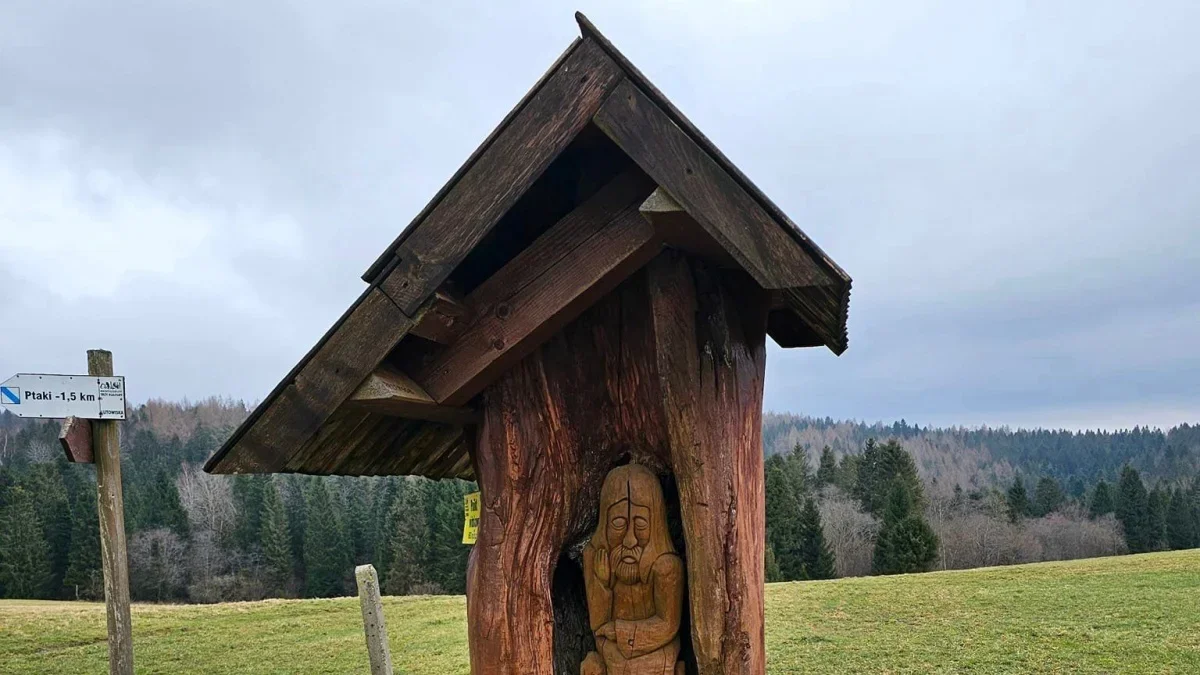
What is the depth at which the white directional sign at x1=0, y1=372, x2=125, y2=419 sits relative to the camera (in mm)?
4793

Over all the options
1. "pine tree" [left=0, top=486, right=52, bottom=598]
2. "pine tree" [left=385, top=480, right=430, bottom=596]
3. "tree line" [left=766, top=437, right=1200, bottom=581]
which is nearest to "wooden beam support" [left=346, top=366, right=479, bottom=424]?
"tree line" [left=766, top=437, right=1200, bottom=581]

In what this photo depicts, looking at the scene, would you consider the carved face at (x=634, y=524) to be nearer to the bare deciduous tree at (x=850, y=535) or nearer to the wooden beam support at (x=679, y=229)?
the wooden beam support at (x=679, y=229)

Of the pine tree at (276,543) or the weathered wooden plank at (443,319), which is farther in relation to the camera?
the pine tree at (276,543)

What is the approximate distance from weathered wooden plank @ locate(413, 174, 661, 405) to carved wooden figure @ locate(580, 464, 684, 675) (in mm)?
712

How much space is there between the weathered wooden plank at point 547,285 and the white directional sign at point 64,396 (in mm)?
3118

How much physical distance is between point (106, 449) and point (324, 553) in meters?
39.3

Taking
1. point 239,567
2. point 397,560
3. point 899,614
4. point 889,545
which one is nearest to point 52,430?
point 239,567

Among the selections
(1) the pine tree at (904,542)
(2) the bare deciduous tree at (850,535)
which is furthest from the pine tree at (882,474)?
(1) the pine tree at (904,542)

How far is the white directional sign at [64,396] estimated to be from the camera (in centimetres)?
479

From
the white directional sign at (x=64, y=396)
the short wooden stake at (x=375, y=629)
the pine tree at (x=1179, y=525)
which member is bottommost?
the pine tree at (x=1179, y=525)

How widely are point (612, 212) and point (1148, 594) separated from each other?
19171mm

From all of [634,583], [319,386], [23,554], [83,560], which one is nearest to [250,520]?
[83,560]

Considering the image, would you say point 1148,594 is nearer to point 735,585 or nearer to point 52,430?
point 735,585

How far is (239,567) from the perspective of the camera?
142ft
